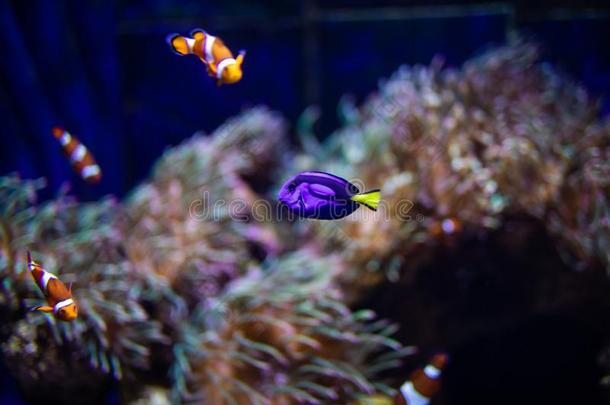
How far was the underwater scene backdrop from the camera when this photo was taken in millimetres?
2617

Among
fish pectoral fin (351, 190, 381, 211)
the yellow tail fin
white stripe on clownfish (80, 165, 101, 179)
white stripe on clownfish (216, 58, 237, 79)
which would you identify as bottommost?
the yellow tail fin

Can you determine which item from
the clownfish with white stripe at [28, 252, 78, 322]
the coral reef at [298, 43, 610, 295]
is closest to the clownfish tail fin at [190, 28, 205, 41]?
the clownfish with white stripe at [28, 252, 78, 322]

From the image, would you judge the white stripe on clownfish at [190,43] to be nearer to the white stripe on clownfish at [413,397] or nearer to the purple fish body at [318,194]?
the purple fish body at [318,194]

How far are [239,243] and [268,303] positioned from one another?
751 mm

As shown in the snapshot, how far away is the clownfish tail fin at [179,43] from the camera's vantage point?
6.59 ft

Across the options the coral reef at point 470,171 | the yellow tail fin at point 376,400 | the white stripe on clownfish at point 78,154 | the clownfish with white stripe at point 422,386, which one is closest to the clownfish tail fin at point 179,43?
the white stripe on clownfish at point 78,154

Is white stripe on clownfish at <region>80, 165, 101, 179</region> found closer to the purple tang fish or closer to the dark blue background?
the dark blue background

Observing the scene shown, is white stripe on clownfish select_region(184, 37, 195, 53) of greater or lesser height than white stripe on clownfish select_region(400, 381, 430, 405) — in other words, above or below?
above

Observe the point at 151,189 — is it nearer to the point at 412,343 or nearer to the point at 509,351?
the point at 412,343

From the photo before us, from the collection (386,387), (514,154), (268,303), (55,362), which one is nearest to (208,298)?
(268,303)

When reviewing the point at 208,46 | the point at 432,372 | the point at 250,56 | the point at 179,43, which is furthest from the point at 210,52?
the point at 250,56

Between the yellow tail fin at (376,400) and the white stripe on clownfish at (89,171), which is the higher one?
the white stripe on clownfish at (89,171)

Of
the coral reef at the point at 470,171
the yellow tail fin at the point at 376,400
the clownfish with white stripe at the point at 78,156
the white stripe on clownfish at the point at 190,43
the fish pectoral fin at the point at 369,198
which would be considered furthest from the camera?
the coral reef at the point at 470,171

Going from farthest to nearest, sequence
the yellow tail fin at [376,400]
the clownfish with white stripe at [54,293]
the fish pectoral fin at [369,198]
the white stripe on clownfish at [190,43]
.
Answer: the yellow tail fin at [376,400] → the white stripe on clownfish at [190,43] → the clownfish with white stripe at [54,293] → the fish pectoral fin at [369,198]
